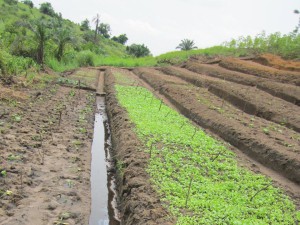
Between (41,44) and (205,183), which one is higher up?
(41,44)

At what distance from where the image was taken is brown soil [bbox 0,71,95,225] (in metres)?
5.42

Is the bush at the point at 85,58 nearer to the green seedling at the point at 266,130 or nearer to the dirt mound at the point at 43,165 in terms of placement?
the dirt mound at the point at 43,165

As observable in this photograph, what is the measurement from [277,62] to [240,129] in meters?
15.7

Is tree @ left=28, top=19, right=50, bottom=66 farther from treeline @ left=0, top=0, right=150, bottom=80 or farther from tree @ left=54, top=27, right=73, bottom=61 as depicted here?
tree @ left=54, top=27, right=73, bottom=61

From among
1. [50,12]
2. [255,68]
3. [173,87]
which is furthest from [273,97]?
[50,12]

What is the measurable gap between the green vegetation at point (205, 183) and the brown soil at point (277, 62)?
47.2 ft

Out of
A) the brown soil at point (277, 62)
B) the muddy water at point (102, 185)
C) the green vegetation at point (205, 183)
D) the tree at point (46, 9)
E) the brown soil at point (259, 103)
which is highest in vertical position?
the tree at point (46, 9)

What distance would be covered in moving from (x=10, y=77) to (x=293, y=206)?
1225 centimetres

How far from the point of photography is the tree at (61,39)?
2495cm

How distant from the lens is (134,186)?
20.5 ft

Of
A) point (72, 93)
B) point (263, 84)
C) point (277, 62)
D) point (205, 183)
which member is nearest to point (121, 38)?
point (277, 62)

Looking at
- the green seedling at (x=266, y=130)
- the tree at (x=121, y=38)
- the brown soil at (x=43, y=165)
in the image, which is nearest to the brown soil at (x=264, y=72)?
the green seedling at (x=266, y=130)

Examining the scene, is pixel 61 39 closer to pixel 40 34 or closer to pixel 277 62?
pixel 40 34

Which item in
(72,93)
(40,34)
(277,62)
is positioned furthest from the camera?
(277,62)
